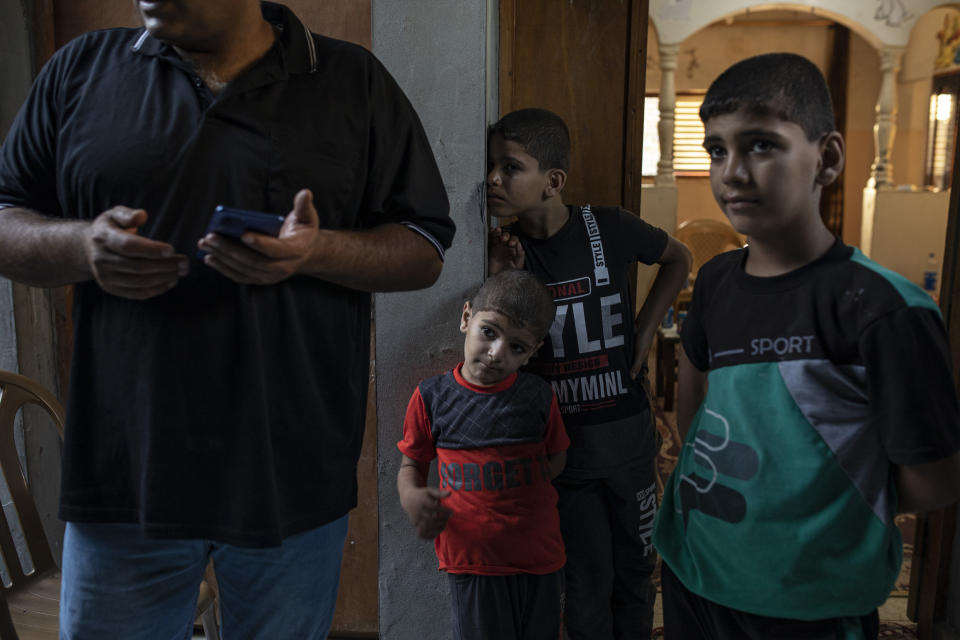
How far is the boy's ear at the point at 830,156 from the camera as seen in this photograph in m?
1.15

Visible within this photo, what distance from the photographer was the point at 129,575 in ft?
3.85

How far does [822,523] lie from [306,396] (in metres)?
0.81

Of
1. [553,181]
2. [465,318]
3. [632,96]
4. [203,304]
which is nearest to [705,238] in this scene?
[632,96]

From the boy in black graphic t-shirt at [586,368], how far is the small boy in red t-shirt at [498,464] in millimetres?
152

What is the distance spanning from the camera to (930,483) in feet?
3.46

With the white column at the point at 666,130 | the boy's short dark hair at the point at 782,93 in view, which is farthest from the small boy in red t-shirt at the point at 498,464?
the white column at the point at 666,130

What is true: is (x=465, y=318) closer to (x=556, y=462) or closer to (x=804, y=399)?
(x=556, y=462)

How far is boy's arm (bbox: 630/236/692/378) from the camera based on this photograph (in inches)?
80.0

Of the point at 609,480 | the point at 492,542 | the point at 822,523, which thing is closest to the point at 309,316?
the point at 492,542

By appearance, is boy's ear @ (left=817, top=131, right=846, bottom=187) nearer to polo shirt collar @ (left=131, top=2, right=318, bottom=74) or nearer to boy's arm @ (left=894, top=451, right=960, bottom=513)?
boy's arm @ (left=894, top=451, right=960, bottom=513)

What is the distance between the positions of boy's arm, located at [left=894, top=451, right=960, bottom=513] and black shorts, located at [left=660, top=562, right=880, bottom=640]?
217 millimetres

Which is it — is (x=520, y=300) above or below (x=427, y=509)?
above

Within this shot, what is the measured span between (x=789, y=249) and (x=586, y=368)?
0.78 metres

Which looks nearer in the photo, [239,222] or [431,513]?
[239,222]
